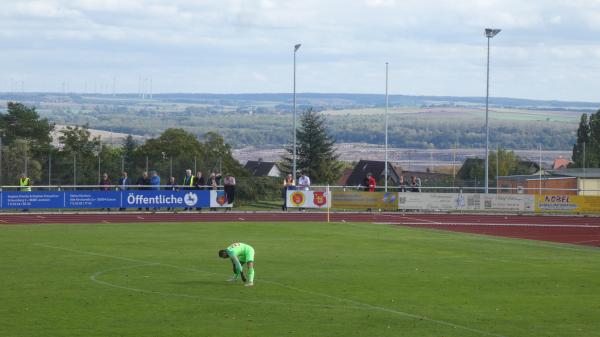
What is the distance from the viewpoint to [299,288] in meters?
23.2

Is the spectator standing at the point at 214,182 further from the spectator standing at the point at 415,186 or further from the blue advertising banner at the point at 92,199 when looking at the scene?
the spectator standing at the point at 415,186

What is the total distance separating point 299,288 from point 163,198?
30.9m

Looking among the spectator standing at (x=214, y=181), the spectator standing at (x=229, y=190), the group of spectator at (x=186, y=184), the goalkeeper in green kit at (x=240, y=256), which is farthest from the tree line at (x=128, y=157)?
the goalkeeper in green kit at (x=240, y=256)

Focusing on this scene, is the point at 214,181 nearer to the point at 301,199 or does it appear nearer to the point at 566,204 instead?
the point at 301,199

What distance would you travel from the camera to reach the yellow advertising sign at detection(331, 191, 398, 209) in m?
55.8

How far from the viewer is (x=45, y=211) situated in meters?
52.9

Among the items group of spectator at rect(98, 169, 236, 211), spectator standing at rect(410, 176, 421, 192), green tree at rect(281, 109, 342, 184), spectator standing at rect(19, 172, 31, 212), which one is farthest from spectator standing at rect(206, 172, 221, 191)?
green tree at rect(281, 109, 342, 184)

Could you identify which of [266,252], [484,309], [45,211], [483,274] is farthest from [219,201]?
[484,309]

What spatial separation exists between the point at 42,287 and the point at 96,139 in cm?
6836

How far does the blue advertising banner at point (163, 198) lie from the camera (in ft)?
174

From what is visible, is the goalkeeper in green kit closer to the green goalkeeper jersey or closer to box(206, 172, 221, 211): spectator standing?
the green goalkeeper jersey

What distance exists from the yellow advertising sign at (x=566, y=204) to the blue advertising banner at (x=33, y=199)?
24987mm

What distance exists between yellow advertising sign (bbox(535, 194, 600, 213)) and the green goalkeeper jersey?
3658cm

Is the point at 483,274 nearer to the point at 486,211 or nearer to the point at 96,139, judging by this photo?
the point at 486,211
